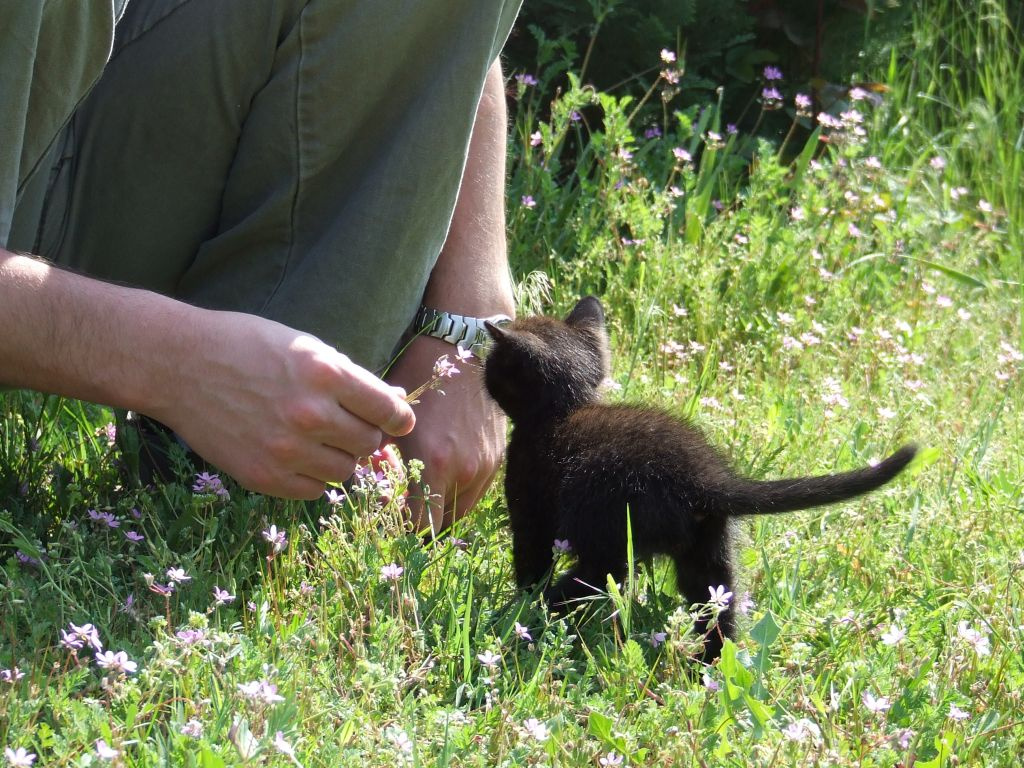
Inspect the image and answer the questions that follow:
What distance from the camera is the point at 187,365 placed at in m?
1.97

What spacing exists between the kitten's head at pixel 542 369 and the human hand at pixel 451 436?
14 centimetres

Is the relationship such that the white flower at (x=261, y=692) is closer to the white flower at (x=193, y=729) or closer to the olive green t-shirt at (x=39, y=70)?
the white flower at (x=193, y=729)

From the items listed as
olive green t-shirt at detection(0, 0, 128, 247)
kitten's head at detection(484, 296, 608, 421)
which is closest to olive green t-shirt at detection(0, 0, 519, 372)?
kitten's head at detection(484, 296, 608, 421)

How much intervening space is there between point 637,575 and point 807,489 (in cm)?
42

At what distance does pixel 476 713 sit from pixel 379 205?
3.60ft

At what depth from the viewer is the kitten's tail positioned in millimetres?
1940

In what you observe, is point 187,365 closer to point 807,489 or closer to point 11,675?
point 11,675

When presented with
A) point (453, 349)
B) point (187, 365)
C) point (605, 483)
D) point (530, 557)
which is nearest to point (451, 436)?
point (453, 349)

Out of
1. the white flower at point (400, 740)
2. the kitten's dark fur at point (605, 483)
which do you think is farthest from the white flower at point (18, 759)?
the kitten's dark fur at point (605, 483)

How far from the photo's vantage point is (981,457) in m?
2.91

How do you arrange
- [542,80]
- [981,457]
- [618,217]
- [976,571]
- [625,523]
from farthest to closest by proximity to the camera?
[542,80], [618,217], [981,457], [976,571], [625,523]

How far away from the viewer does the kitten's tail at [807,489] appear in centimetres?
194

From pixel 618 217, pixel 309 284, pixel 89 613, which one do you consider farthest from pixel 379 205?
pixel 618 217

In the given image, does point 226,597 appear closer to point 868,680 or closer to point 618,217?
point 868,680
